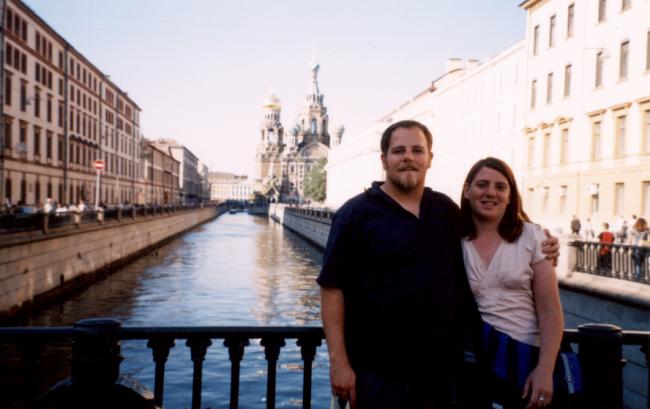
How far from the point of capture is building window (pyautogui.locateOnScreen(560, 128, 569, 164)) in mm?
33219

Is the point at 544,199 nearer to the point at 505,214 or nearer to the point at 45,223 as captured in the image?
the point at 45,223

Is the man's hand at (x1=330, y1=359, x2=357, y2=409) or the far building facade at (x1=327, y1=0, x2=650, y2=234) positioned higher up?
the far building facade at (x1=327, y1=0, x2=650, y2=234)

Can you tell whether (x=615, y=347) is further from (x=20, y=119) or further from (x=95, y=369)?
(x=20, y=119)

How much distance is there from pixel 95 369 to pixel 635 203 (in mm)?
26369

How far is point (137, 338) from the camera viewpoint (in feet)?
13.7

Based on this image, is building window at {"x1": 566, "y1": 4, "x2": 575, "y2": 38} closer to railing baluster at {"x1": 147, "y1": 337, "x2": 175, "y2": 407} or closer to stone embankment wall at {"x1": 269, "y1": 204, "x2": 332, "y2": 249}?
stone embankment wall at {"x1": 269, "y1": 204, "x2": 332, "y2": 249}

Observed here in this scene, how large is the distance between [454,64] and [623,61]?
36.5 metres

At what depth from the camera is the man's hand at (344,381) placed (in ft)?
11.3

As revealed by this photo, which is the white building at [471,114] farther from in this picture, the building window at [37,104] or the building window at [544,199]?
the building window at [37,104]

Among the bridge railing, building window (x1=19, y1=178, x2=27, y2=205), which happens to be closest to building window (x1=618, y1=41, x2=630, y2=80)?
the bridge railing

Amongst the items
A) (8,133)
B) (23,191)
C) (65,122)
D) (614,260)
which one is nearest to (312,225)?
(65,122)

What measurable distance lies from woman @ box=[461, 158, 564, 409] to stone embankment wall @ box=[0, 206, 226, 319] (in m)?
17.6

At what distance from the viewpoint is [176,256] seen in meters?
45.2

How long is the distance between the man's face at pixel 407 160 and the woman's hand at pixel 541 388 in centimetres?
110
